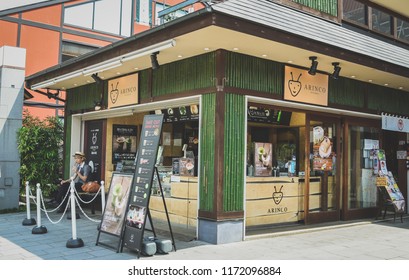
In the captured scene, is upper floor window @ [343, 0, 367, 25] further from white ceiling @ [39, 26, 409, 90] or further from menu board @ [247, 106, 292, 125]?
menu board @ [247, 106, 292, 125]

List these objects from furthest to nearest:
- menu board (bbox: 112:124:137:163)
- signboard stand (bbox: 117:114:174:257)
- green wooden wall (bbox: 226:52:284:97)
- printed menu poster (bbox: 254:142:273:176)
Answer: menu board (bbox: 112:124:137:163) → printed menu poster (bbox: 254:142:273:176) → green wooden wall (bbox: 226:52:284:97) → signboard stand (bbox: 117:114:174:257)

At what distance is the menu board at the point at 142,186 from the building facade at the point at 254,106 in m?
1.22

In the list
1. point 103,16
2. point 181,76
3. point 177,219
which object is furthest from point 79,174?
point 103,16

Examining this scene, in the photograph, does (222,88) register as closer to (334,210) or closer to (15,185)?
(334,210)

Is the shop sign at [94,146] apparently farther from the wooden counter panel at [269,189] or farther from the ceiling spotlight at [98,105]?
the wooden counter panel at [269,189]

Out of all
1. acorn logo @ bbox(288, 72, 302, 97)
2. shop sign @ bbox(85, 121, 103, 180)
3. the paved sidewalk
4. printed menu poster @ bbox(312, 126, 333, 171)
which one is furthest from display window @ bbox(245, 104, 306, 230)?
shop sign @ bbox(85, 121, 103, 180)

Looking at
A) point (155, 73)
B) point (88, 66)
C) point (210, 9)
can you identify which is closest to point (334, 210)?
point (155, 73)

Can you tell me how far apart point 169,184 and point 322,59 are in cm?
407

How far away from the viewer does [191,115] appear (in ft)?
31.1

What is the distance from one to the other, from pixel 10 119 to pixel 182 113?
4.72 m

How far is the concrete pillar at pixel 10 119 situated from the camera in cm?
1059

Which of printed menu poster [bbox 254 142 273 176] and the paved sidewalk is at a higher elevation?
printed menu poster [bbox 254 142 273 176]

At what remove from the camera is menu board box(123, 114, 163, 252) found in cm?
593

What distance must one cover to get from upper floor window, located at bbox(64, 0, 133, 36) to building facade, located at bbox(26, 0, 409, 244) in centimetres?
936
